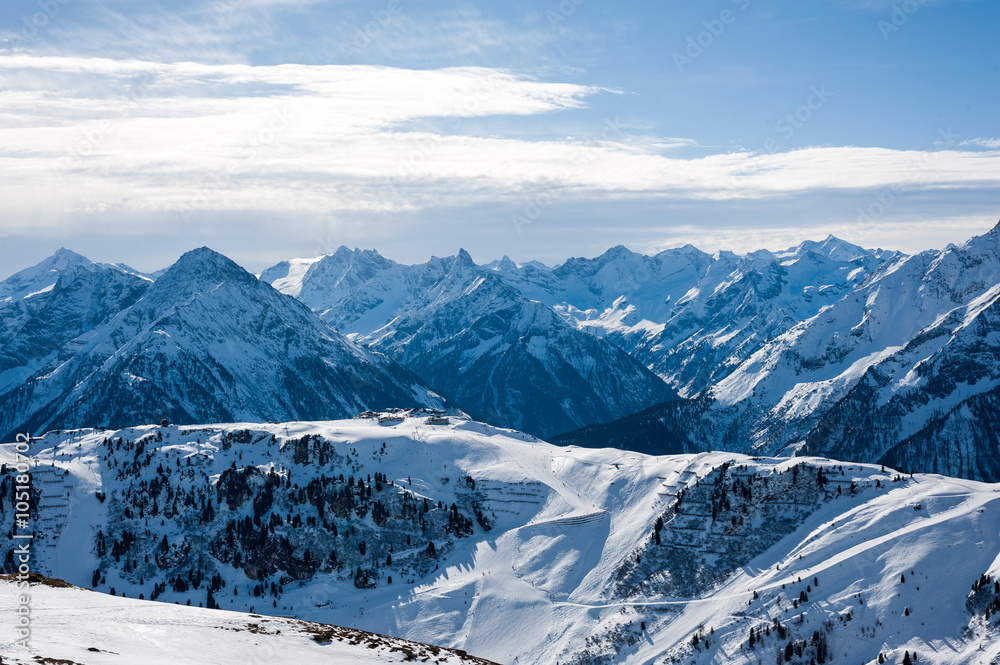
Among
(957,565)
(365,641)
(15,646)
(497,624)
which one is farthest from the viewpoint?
(497,624)

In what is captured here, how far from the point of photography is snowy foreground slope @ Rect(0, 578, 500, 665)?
306 feet

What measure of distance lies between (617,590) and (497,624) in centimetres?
2837

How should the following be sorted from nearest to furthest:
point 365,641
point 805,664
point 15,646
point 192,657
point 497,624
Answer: point 15,646, point 192,657, point 365,641, point 805,664, point 497,624

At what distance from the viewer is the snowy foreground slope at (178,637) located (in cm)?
9312

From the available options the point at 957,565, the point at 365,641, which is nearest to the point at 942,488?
the point at 957,565

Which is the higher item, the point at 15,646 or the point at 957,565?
the point at 15,646

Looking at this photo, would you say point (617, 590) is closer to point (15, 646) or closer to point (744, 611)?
point (744, 611)

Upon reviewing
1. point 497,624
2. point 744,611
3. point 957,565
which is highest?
point 957,565

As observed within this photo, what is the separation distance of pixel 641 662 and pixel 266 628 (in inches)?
3348

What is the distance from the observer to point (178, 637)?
344 ft

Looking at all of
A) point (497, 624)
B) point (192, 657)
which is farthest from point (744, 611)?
point (192, 657)

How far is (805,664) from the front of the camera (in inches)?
6171

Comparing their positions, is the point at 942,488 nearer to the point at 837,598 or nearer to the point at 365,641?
the point at 837,598

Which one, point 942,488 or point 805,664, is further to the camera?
point 942,488
